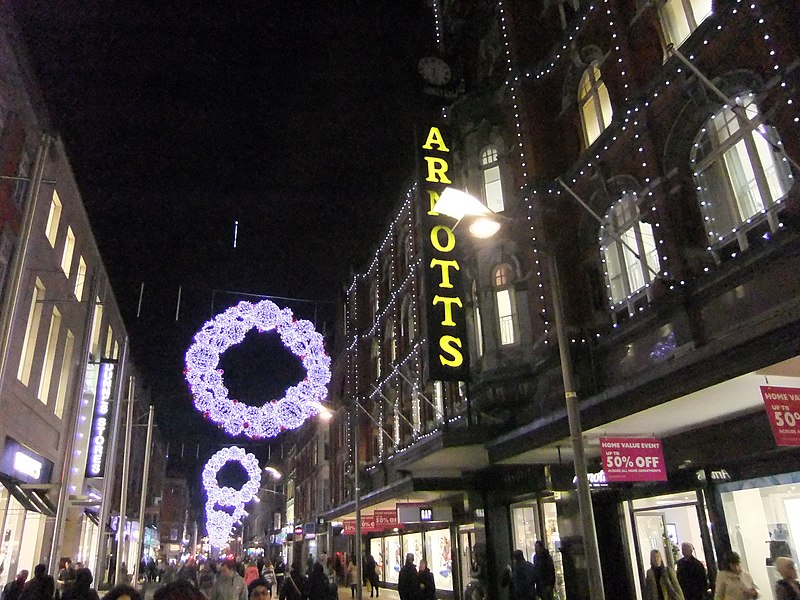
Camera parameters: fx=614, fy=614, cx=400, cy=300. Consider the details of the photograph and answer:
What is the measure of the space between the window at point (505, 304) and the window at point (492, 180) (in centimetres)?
258

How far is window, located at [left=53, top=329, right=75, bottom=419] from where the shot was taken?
24.5 meters

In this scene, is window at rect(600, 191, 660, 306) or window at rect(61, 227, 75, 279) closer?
window at rect(600, 191, 660, 306)

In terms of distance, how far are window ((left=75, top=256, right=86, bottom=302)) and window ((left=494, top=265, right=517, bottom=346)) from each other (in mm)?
17712

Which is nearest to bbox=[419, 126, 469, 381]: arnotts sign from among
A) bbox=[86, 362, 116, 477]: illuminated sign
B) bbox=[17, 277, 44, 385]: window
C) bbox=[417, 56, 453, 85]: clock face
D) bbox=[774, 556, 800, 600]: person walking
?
bbox=[417, 56, 453, 85]: clock face

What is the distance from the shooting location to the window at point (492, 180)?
74.5 ft

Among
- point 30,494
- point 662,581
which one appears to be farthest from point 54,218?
point 662,581

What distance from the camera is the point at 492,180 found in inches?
911

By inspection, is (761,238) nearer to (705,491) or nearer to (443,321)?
(705,491)

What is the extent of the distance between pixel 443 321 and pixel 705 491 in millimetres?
9544

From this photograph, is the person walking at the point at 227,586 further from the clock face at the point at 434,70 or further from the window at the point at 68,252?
the clock face at the point at 434,70

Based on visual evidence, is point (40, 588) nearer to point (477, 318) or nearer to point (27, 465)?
point (27, 465)

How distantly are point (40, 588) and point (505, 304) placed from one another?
1538 centimetres

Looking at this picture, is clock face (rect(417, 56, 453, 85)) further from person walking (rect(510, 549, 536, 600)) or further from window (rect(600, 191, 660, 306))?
person walking (rect(510, 549, 536, 600))

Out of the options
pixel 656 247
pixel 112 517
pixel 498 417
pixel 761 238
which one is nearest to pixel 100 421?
pixel 112 517
